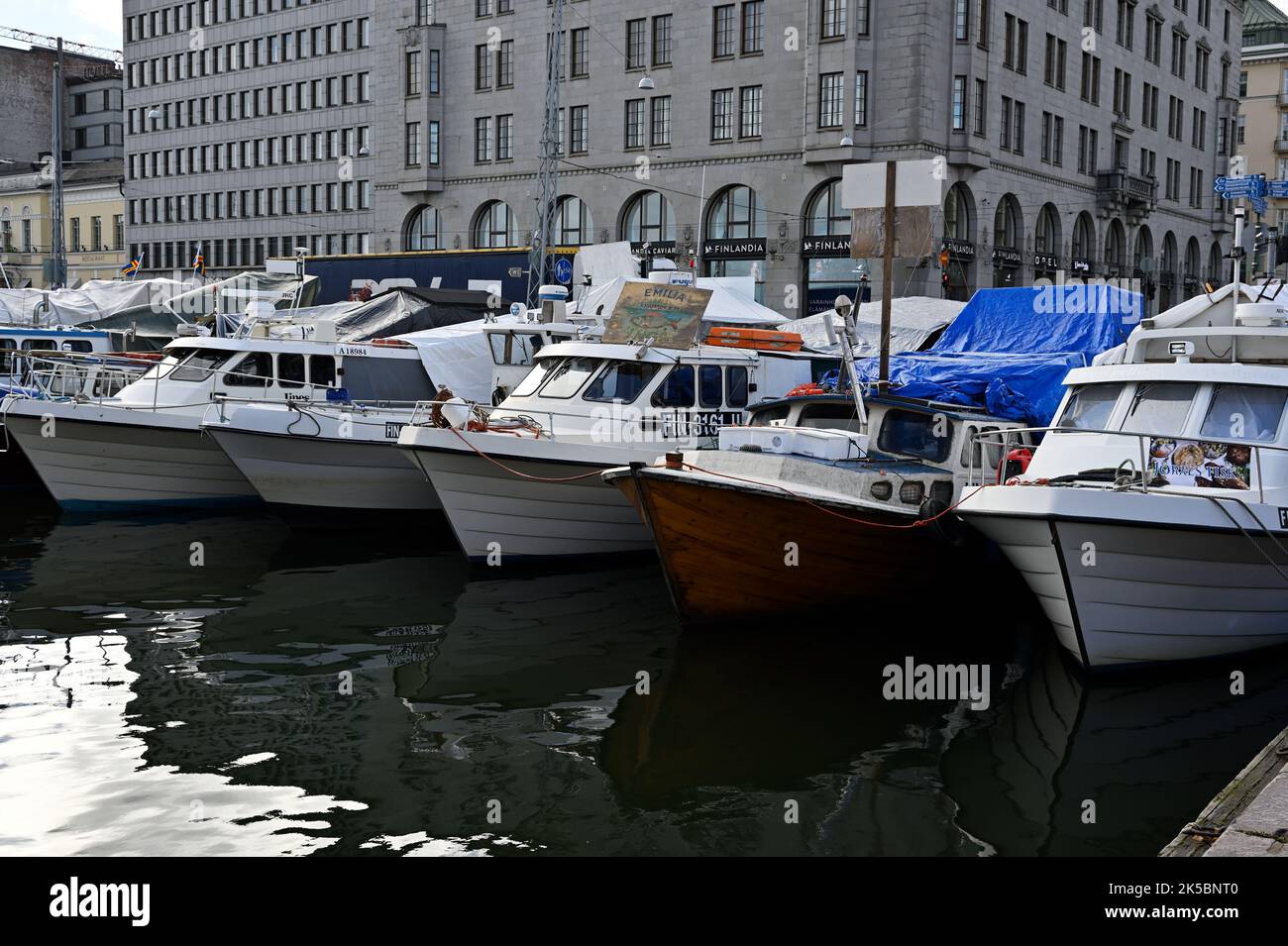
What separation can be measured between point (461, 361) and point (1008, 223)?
115 ft

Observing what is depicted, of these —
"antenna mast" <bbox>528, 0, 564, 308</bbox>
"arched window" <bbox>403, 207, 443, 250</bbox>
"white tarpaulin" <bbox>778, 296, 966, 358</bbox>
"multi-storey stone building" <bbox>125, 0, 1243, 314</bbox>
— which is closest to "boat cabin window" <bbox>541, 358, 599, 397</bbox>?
"white tarpaulin" <bbox>778, 296, 966, 358</bbox>

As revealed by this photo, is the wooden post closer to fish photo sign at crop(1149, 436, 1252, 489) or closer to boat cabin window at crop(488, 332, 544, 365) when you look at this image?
fish photo sign at crop(1149, 436, 1252, 489)

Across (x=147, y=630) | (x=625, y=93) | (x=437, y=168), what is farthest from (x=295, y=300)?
(x=437, y=168)

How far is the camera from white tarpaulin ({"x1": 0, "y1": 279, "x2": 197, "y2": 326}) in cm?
3325

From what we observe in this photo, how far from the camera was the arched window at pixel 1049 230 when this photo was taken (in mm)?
54688

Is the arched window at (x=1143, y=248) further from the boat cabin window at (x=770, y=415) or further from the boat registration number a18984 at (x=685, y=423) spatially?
the boat cabin window at (x=770, y=415)

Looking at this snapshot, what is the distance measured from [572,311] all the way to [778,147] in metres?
27.5

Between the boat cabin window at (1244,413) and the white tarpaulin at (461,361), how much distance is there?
497 inches

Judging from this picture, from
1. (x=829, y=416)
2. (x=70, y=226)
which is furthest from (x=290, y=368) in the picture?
(x=70, y=226)

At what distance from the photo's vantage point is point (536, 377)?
18812 millimetres

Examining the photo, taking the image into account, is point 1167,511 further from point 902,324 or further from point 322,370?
point 902,324

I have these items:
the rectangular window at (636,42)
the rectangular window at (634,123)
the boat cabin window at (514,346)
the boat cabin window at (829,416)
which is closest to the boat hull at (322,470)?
the boat cabin window at (514,346)

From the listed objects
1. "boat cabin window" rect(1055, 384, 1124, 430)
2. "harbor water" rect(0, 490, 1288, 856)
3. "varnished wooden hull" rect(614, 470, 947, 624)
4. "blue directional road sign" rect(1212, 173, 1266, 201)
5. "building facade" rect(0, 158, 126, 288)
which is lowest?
"harbor water" rect(0, 490, 1288, 856)

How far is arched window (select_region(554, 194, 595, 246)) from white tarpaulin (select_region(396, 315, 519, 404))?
104 ft
